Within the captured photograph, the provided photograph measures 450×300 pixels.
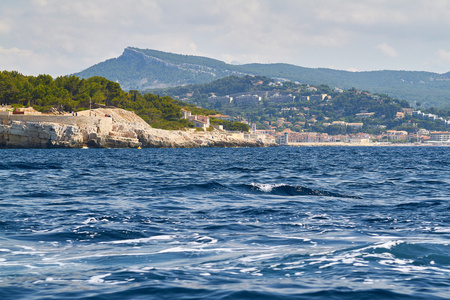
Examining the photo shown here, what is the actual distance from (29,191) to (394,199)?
48.9ft

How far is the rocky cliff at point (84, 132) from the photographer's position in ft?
296

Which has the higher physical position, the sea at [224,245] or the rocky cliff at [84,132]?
the rocky cliff at [84,132]

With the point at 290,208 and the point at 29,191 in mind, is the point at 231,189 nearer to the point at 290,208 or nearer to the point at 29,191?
the point at 290,208

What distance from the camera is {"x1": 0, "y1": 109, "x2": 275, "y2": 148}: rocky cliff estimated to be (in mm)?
90188

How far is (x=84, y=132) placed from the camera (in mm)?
96750

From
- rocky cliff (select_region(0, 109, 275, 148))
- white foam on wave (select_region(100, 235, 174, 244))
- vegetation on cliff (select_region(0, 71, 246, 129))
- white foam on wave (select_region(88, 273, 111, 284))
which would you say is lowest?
white foam on wave (select_region(100, 235, 174, 244))

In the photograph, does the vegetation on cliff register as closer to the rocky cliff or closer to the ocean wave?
the rocky cliff

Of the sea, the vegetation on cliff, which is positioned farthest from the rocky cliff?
the sea

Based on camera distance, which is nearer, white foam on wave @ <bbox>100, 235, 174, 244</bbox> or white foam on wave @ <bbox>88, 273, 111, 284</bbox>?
white foam on wave @ <bbox>88, 273, 111, 284</bbox>

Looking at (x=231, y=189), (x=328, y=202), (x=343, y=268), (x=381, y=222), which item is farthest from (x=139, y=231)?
(x=231, y=189)

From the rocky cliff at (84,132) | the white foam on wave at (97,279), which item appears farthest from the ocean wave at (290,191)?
the rocky cliff at (84,132)

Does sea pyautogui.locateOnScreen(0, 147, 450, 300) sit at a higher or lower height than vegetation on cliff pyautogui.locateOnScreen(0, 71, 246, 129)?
lower

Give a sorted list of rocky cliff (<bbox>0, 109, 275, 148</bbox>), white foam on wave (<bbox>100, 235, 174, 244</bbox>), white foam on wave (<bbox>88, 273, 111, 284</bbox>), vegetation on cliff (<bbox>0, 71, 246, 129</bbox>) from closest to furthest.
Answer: white foam on wave (<bbox>88, 273, 111, 284</bbox>) → white foam on wave (<bbox>100, 235, 174, 244</bbox>) → rocky cliff (<bbox>0, 109, 275, 148</bbox>) → vegetation on cliff (<bbox>0, 71, 246, 129</bbox>)

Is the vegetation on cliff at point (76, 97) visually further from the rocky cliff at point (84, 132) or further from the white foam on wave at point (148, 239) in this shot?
the white foam on wave at point (148, 239)
